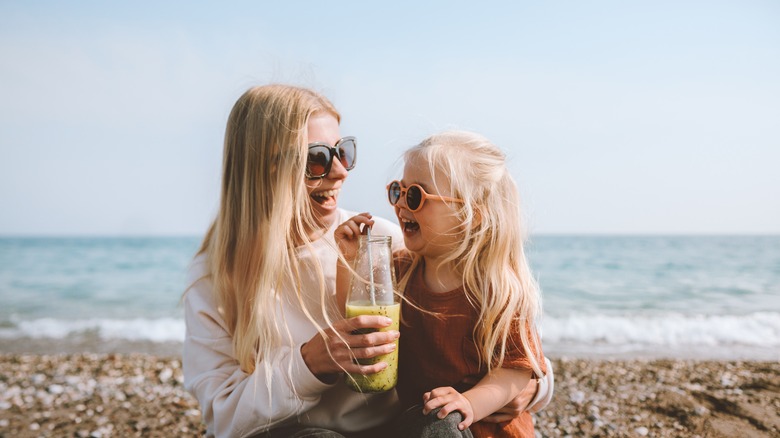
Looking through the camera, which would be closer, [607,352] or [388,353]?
[388,353]

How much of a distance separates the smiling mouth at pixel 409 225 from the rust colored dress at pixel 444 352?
1.01ft

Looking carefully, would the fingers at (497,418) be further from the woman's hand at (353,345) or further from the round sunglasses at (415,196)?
the round sunglasses at (415,196)

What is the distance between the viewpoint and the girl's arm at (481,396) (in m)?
2.27

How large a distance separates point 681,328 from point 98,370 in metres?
10.4

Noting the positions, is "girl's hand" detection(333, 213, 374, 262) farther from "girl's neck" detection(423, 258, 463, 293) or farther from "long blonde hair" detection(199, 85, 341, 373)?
"girl's neck" detection(423, 258, 463, 293)

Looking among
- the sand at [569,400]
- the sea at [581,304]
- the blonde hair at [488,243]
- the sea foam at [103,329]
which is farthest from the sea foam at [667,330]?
the blonde hair at [488,243]

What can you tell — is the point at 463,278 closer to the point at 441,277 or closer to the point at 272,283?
the point at 441,277

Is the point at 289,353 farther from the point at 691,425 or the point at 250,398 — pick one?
the point at 691,425

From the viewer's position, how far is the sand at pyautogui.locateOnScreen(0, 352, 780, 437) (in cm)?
478

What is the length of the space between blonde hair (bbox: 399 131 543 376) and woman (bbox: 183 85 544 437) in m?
0.36

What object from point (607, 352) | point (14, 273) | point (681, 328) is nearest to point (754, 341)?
point (681, 328)

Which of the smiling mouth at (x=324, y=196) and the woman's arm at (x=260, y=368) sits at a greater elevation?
the smiling mouth at (x=324, y=196)

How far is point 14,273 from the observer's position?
80.0 feet

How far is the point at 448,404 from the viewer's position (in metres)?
2.27
